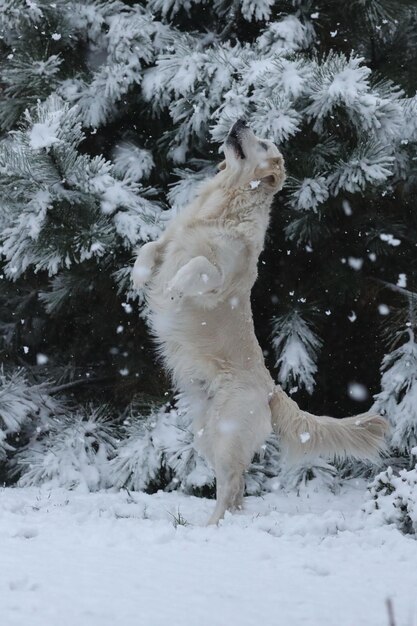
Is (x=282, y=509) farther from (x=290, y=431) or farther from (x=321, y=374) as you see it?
(x=321, y=374)

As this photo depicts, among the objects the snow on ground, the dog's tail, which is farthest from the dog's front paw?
the snow on ground

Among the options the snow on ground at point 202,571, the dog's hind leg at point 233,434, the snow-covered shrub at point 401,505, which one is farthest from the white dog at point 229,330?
the snow on ground at point 202,571

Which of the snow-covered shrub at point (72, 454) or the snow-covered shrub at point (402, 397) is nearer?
the snow-covered shrub at point (402, 397)

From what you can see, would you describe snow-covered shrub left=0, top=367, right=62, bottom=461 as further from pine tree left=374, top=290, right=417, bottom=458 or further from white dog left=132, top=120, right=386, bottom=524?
pine tree left=374, top=290, right=417, bottom=458

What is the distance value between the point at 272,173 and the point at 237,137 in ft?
1.20

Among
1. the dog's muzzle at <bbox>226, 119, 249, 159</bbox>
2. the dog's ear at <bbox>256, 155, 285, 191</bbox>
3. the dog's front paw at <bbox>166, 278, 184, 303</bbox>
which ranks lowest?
the dog's front paw at <bbox>166, 278, 184, 303</bbox>

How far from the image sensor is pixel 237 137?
5625mm

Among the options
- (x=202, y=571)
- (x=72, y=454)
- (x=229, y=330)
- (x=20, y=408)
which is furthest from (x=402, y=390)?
(x=202, y=571)

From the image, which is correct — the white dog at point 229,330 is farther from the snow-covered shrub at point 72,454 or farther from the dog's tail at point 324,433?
the snow-covered shrub at point 72,454

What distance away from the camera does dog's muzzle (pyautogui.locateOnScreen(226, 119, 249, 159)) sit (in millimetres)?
5582

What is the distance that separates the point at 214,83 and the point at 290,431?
3.28m

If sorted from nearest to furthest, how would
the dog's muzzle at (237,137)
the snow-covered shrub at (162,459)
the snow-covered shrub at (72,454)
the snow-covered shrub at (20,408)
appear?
the dog's muzzle at (237,137) < the snow-covered shrub at (162,459) < the snow-covered shrub at (72,454) < the snow-covered shrub at (20,408)

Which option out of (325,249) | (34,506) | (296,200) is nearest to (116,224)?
(296,200)

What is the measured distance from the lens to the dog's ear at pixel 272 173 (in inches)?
223
